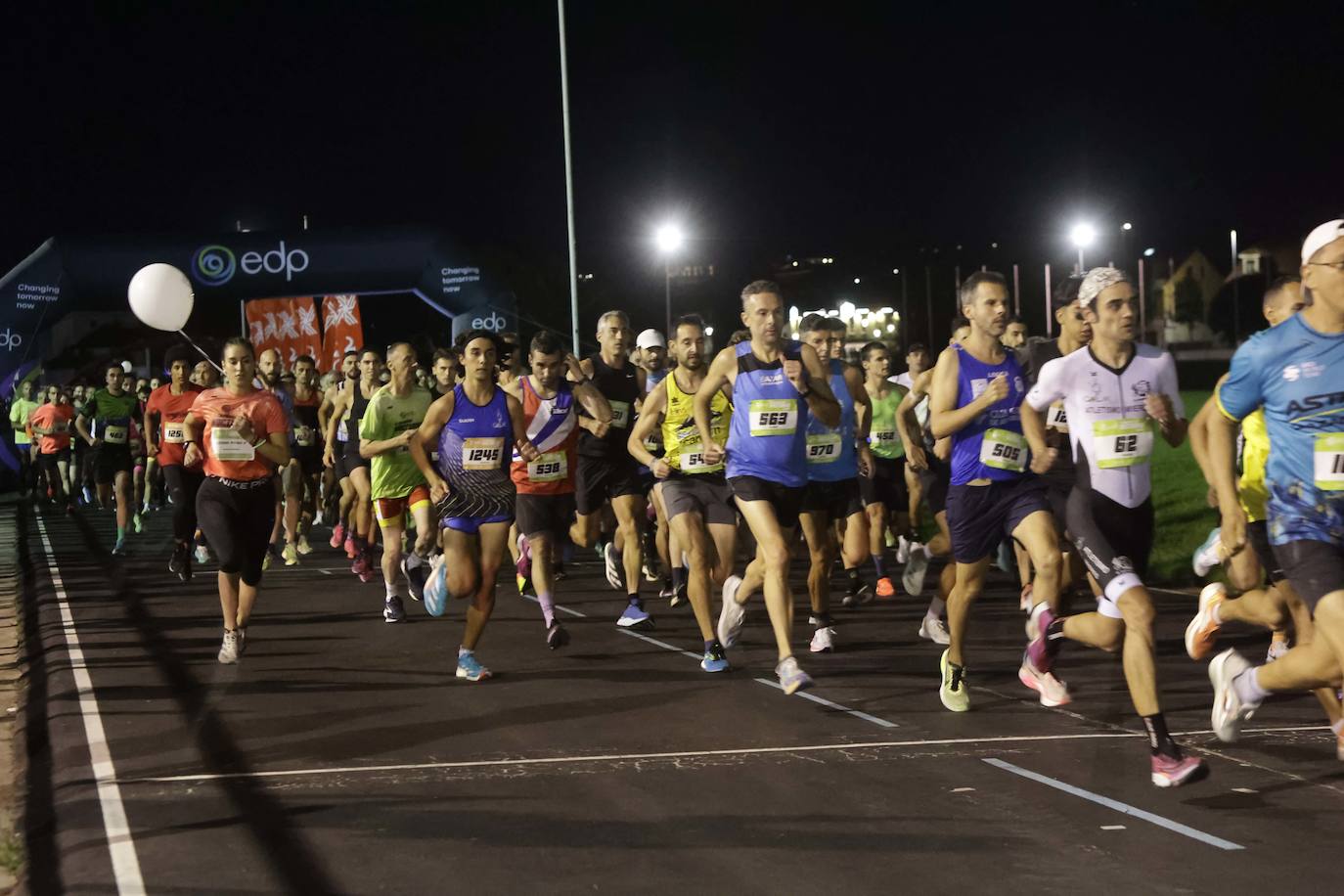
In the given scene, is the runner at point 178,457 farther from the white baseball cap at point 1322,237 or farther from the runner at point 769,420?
the white baseball cap at point 1322,237

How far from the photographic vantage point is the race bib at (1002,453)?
8117 millimetres

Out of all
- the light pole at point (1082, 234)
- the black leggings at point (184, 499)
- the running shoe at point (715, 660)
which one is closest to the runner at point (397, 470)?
the black leggings at point (184, 499)

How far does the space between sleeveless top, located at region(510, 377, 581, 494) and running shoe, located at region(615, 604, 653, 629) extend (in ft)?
3.20

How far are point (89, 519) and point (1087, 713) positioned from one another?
2014 cm

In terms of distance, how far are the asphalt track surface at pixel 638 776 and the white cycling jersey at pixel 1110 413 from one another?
1166 mm

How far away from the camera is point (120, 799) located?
6.51 meters

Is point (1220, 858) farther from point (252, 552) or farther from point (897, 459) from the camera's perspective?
point (897, 459)

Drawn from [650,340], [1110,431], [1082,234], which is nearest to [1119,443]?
[1110,431]

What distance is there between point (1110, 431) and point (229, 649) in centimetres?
591

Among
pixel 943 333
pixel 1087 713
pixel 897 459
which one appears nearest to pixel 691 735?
pixel 1087 713

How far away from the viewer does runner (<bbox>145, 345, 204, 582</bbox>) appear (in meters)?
14.4

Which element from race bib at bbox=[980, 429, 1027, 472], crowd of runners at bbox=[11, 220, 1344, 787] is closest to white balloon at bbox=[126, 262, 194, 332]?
crowd of runners at bbox=[11, 220, 1344, 787]

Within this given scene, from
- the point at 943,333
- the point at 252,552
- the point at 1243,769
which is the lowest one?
the point at 1243,769

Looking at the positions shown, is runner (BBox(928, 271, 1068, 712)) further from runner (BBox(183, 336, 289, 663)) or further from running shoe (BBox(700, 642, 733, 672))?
runner (BBox(183, 336, 289, 663))
